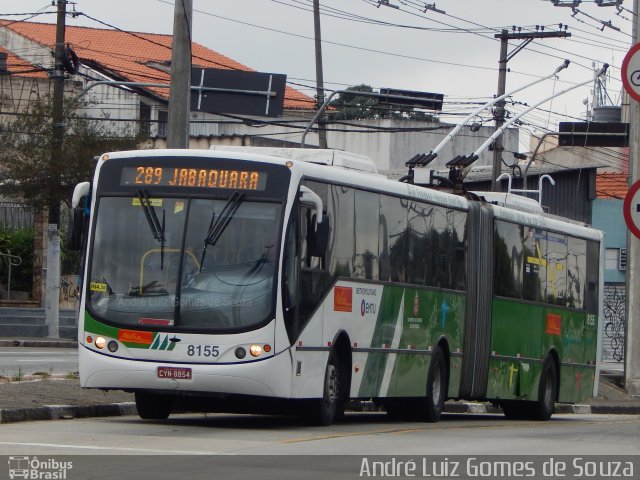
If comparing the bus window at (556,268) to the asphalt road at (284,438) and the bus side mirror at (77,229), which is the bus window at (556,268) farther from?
the bus side mirror at (77,229)

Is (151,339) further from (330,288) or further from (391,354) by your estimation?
(391,354)

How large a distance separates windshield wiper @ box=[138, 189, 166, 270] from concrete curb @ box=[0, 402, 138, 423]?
2.17 metres

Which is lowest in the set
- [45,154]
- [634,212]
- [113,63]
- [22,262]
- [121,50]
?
[22,262]

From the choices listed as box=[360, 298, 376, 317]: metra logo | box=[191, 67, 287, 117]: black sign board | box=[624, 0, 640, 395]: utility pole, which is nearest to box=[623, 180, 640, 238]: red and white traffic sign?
box=[360, 298, 376, 317]: metra logo

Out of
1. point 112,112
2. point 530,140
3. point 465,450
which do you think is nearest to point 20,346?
point 465,450

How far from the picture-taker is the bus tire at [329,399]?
617 inches

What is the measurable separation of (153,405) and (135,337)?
1.61 metres

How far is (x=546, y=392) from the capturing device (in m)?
22.7

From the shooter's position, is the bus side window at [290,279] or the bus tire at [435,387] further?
the bus tire at [435,387]

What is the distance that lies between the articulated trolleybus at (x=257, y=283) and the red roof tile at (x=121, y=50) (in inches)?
1863

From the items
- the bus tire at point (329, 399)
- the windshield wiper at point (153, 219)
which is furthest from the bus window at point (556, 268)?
the windshield wiper at point (153, 219)

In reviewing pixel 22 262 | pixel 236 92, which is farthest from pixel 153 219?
pixel 22 262

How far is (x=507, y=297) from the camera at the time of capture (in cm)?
2114

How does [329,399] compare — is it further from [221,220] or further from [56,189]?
[56,189]
